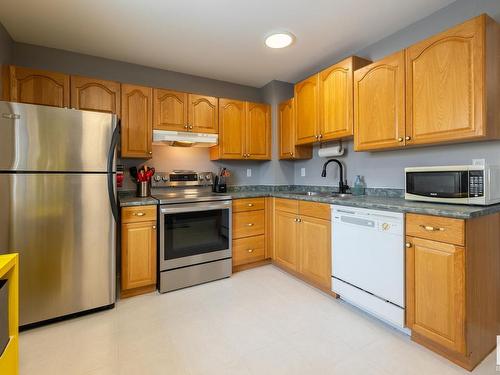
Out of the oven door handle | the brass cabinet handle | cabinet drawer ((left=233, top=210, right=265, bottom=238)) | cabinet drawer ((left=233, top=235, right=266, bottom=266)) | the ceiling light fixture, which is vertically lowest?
cabinet drawer ((left=233, top=235, right=266, bottom=266))

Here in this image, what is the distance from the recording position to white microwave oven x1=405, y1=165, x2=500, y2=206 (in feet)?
4.91

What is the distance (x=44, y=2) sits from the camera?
6.00 feet

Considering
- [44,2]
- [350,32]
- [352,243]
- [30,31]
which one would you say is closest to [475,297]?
[352,243]

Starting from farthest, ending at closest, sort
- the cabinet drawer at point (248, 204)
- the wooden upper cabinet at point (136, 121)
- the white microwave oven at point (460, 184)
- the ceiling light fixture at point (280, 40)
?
1. the cabinet drawer at point (248, 204)
2. the wooden upper cabinet at point (136, 121)
3. the ceiling light fixture at point (280, 40)
4. the white microwave oven at point (460, 184)

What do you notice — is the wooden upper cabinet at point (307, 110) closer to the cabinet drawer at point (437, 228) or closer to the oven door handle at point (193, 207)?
the oven door handle at point (193, 207)

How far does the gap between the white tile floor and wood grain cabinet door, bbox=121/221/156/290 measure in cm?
18

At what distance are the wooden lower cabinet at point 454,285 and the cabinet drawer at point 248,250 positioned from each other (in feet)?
5.44

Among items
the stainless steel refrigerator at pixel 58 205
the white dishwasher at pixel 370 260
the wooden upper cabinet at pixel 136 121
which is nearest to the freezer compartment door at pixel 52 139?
the stainless steel refrigerator at pixel 58 205

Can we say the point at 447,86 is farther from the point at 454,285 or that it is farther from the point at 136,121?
the point at 136,121

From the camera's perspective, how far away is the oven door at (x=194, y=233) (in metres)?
2.40

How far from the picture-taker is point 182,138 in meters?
2.76

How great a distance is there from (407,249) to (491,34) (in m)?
1.49

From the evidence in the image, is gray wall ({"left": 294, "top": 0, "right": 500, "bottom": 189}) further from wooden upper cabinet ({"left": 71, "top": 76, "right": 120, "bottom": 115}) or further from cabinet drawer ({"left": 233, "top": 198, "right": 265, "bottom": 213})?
wooden upper cabinet ({"left": 71, "top": 76, "right": 120, "bottom": 115})

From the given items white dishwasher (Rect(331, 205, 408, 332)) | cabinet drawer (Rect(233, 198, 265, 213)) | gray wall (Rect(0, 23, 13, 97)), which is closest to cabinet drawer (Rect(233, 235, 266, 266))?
cabinet drawer (Rect(233, 198, 265, 213))
